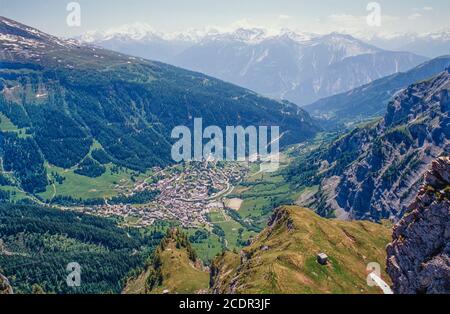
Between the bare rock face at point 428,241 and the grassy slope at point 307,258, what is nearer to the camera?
the bare rock face at point 428,241

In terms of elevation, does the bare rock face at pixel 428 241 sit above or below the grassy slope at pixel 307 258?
above

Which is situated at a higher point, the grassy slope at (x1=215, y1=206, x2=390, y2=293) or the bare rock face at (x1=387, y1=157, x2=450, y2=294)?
the bare rock face at (x1=387, y1=157, x2=450, y2=294)

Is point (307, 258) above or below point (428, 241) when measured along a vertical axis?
below

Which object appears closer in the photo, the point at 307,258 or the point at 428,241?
the point at 428,241
